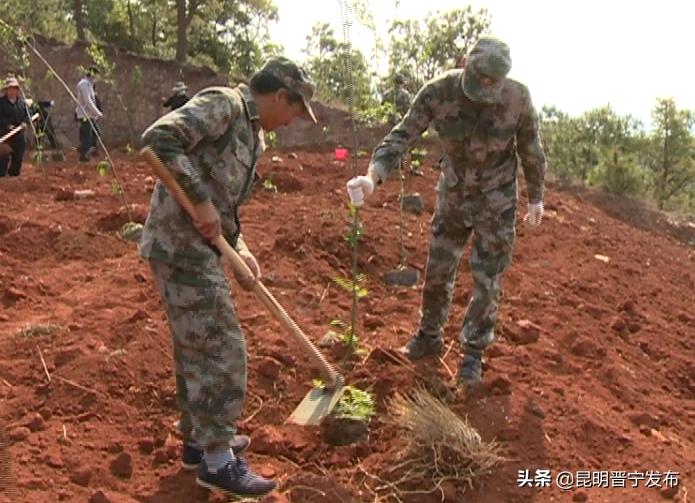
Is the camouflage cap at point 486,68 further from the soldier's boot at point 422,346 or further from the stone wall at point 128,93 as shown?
the stone wall at point 128,93

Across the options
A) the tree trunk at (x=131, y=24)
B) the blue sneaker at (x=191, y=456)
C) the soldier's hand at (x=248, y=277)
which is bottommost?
the blue sneaker at (x=191, y=456)

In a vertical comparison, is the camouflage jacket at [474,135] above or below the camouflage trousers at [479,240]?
above

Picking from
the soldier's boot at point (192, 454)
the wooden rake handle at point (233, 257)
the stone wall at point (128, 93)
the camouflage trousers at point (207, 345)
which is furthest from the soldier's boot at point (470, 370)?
the stone wall at point (128, 93)

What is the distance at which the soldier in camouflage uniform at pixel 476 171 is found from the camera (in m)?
3.60

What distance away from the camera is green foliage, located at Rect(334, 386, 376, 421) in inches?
128

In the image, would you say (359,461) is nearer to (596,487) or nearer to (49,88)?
(596,487)

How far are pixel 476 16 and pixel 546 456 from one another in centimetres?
1475

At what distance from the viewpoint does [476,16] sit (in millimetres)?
16531

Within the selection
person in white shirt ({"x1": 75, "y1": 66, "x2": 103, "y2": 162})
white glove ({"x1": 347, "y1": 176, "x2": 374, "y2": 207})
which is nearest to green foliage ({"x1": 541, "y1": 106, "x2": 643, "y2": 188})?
person in white shirt ({"x1": 75, "y1": 66, "x2": 103, "y2": 162})

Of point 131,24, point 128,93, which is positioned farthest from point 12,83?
point 131,24

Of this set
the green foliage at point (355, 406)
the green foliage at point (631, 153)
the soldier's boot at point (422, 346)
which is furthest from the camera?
the green foliage at point (631, 153)

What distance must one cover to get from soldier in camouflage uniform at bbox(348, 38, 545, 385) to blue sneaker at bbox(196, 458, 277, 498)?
1.31 m

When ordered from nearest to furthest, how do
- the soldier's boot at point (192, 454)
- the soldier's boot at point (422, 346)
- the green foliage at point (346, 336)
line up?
1. the soldier's boot at point (192, 454)
2. the green foliage at point (346, 336)
3. the soldier's boot at point (422, 346)

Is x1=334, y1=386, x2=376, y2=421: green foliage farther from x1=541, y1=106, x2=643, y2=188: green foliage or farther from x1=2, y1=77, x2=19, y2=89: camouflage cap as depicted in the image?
x1=541, y1=106, x2=643, y2=188: green foliage
